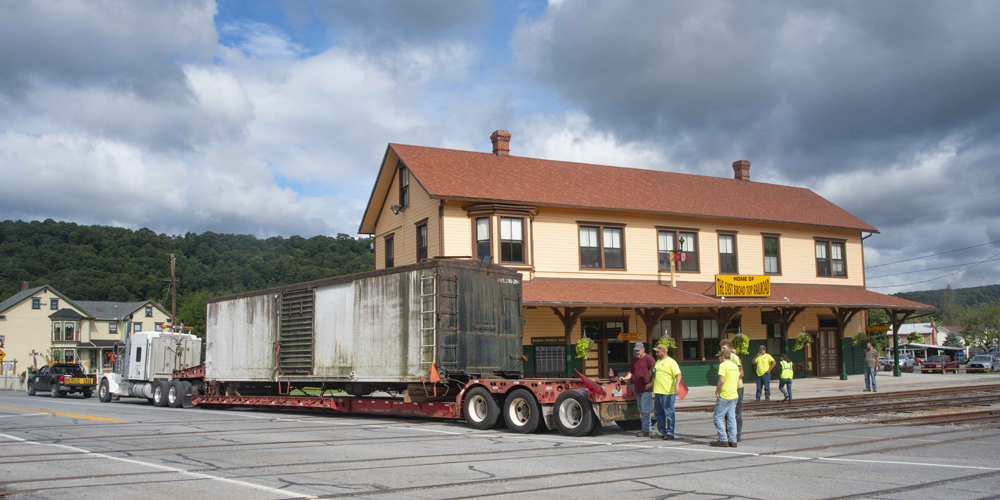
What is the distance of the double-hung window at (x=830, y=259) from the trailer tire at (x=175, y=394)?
26.5m

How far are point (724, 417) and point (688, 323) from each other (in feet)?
61.4

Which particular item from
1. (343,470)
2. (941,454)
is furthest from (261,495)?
(941,454)

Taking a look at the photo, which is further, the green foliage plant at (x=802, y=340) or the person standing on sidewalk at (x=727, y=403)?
the green foliage plant at (x=802, y=340)

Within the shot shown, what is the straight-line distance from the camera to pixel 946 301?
7682 inches

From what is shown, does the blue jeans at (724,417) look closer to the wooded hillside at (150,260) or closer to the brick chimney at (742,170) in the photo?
the brick chimney at (742,170)

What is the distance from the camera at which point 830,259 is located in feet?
109

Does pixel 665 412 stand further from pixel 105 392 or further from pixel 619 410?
pixel 105 392

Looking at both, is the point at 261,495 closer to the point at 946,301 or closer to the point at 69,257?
the point at 69,257

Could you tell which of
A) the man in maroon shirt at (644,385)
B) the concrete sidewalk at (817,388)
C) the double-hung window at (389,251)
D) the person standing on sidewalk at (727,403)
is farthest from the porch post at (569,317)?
the person standing on sidewalk at (727,403)

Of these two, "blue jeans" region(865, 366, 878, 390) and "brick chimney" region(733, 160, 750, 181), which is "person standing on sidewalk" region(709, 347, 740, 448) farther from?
"brick chimney" region(733, 160, 750, 181)

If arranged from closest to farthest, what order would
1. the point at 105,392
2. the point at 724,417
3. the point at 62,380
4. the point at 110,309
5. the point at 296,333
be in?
the point at 724,417, the point at 296,333, the point at 105,392, the point at 62,380, the point at 110,309

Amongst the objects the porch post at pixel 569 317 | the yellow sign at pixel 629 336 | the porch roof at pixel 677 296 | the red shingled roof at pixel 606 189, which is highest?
the red shingled roof at pixel 606 189

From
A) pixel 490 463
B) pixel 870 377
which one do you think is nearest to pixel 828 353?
pixel 870 377

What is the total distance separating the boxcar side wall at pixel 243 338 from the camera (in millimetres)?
19094
